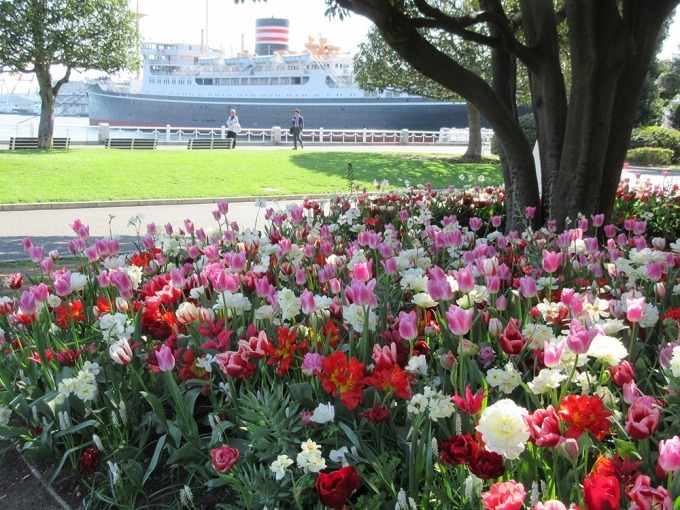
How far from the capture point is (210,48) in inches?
2854

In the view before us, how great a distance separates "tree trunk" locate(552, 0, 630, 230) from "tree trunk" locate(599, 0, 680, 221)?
31 cm

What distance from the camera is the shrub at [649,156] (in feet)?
84.2

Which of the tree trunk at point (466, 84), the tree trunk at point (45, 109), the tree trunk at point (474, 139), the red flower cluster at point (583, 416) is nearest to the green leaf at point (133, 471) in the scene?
the red flower cluster at point (583, 416)

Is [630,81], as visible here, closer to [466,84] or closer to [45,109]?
[466,84]

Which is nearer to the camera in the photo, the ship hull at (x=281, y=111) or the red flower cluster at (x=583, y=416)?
the red flower cluster at (x=583, y=416)

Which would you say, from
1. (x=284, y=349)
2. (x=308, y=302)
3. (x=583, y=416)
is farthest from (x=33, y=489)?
(x=583, y=416)

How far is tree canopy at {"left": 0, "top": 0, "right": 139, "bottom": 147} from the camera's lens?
21.5 m

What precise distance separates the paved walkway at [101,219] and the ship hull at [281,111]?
3748cm

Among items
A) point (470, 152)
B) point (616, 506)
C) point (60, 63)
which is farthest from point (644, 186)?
point (60, 63)

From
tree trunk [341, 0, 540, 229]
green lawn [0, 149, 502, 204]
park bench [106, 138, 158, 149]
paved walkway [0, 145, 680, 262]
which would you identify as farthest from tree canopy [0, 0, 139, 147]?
tree trunk [341, 0, 540, 229]

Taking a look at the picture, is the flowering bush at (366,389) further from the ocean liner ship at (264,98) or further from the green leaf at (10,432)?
the ocean liner ship at (264,98)

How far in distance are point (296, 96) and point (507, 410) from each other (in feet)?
176

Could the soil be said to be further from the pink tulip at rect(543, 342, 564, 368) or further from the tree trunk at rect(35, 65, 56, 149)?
the tree trunk at rect(35, 65, 56, 149)

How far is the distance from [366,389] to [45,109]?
23.9m
